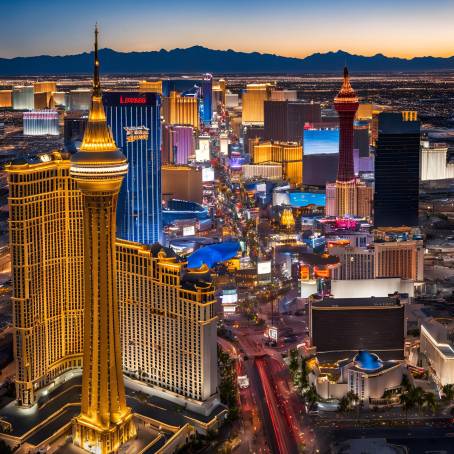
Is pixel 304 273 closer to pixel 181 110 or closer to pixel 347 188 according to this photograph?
pixel 347 188

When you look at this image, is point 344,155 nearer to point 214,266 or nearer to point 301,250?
point 301,250

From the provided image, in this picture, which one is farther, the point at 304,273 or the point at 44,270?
the point at 304,273

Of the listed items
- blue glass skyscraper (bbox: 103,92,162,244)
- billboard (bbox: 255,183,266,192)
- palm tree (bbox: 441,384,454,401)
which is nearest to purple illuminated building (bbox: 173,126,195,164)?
billboard (bbox: 255,183,266,192)

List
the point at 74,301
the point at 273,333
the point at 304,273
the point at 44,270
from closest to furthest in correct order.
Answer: the point at 44,270, the point at 74,301, the point at 273,333, the point at 304,273

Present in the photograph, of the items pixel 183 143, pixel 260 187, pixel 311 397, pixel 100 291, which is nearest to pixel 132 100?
pixel 311 397

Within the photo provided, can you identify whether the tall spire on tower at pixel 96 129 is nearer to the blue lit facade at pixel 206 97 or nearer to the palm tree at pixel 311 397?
the palm tree at pixel 311 397

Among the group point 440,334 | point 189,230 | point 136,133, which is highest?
point 136,133

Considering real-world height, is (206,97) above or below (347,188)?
above

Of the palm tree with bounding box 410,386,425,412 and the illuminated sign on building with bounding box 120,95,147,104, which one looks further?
the illuminated sign on building with bounding box 120,95,147,104

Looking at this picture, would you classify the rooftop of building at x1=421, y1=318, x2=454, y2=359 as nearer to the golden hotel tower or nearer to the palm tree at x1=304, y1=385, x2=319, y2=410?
the palm tree at x1=304, y1=385, x2=319, y2=410
